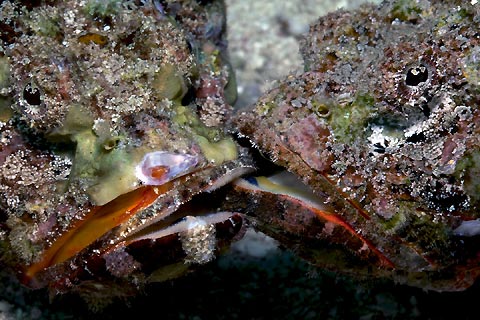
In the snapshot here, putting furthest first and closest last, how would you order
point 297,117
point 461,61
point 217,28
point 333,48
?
point 217,28
point 333,48
point 297,117
point 461,61

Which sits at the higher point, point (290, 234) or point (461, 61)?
point (461, 61)

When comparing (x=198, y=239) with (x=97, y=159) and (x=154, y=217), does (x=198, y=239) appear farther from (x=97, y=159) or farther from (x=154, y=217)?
(x=97, y=159)

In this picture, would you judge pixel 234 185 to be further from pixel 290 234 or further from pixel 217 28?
pixel 217 28

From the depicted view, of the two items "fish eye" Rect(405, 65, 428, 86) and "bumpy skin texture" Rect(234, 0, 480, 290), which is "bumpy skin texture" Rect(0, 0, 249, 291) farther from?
"fish eye" Rect(405, 65, 428, 86)

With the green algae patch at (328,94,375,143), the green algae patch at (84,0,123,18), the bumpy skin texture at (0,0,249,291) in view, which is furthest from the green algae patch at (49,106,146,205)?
the green algae patch at (328,94,375,143)

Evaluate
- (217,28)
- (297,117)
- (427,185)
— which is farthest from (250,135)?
(217,28)

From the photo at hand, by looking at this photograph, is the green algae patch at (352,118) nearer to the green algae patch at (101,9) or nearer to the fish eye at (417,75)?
the fish eye at (417,75)

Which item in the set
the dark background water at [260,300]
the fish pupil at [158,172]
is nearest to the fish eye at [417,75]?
the fish pupil at [158,172]
